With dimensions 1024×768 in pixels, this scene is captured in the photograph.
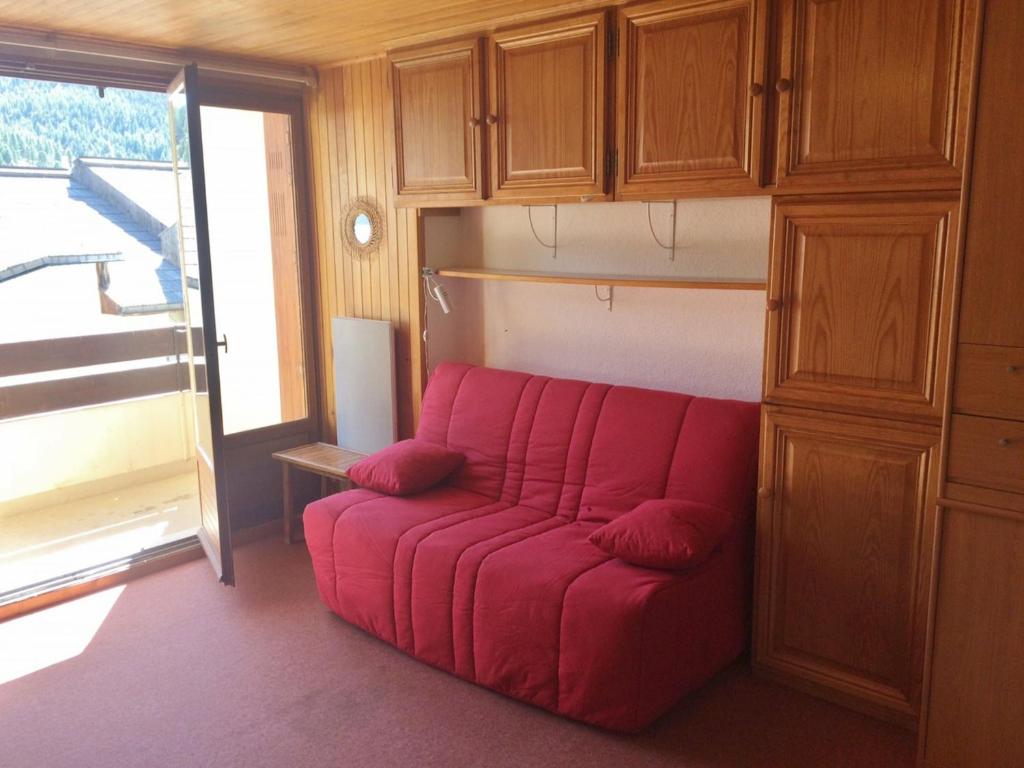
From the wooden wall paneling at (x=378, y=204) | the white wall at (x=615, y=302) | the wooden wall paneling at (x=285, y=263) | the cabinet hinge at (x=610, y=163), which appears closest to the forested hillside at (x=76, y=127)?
the wooden wall paneling at (x=285, y=263)

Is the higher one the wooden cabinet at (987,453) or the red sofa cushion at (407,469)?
the wooden cabinet at (987,453)

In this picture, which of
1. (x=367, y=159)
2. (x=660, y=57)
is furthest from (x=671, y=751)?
(x=367, y=159)

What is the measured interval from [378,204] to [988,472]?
2.74m

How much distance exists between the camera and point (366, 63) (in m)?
3.79

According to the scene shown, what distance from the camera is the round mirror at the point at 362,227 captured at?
3.90 m

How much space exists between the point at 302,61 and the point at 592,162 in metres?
1.76

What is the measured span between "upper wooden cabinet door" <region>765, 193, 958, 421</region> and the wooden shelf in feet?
0.74

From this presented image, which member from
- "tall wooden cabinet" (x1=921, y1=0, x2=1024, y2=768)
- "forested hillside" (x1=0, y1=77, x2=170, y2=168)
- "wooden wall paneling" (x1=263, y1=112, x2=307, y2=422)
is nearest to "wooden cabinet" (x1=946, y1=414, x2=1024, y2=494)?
"tall wooden cabinet" (x1=921, y1=0, x2=1024, y2=768)

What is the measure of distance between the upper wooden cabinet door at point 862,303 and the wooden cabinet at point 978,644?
38cm

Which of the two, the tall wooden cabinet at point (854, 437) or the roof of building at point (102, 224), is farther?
the roof of building at point (102, 224)

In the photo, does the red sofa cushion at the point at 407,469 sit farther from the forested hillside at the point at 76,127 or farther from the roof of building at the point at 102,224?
the forested hillside at the point at 76,127

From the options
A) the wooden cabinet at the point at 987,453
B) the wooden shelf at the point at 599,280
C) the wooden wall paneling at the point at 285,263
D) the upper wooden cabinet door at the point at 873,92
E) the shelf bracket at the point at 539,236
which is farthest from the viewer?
the wooden wall paneling at the point at 285,263

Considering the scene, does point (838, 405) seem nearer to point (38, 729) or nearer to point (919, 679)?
point (919, 679)

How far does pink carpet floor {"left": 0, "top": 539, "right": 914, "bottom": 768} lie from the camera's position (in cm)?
243
